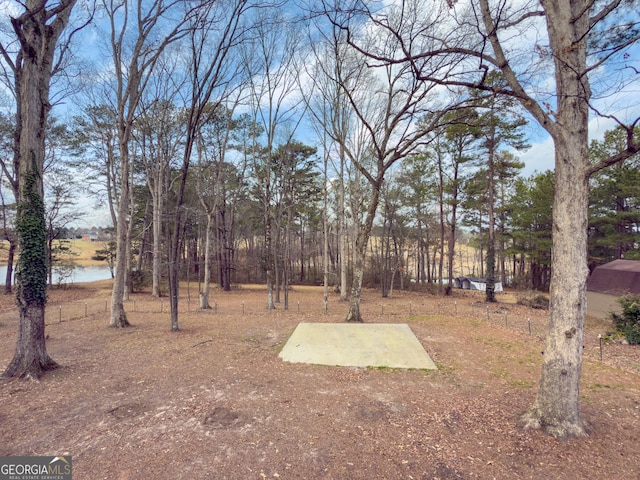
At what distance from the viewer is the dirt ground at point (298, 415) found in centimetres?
299

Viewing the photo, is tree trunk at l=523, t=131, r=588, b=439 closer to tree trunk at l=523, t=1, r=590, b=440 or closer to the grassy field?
tree trunk at l=523, t=1, r=590, b=440

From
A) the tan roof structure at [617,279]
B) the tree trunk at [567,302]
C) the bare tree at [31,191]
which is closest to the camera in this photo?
the tree trunk at [567,302]

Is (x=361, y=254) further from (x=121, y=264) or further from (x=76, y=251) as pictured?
(x=76, y=251)

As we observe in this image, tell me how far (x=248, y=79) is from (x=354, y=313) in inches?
408

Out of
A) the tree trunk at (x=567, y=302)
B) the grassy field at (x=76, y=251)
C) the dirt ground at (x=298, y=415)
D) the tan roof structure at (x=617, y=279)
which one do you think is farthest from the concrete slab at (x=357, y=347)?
the grassy field at (x=76, y=251)

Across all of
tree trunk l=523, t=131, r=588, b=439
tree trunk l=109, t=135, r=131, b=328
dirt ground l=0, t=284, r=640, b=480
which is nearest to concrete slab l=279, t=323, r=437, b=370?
dirt ground l=0, t=284, r=640, b=480

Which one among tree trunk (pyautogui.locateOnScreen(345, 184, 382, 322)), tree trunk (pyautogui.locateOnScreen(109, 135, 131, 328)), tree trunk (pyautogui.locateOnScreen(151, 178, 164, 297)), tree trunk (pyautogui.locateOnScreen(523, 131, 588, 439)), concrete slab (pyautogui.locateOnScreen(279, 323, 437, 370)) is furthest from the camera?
tree trunk (pyautogui.locateOnScreen(151, 178, 164, 297))

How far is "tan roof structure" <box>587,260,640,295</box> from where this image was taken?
12711 millimetres

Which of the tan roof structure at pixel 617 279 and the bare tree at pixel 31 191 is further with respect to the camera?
the tan roof structure at pixel 617 279

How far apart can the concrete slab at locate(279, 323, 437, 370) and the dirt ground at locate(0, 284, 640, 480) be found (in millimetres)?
362

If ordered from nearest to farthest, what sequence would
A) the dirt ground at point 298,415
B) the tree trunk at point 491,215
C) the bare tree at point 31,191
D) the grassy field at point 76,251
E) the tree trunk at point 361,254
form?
the dirt ground at point 298,415 < the bare tree at point 31,191 < the tree trunk at point 361,254 < the tree trunk at point 491,215 < the grassy field at point 76,251

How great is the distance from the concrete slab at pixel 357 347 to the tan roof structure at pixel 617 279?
1113 cm

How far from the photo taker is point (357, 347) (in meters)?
7.06

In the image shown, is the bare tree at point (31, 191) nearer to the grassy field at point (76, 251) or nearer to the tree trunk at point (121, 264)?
the tree trunk at point (121, 264)
